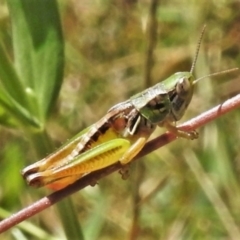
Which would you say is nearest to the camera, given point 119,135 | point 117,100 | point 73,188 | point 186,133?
point 73,188

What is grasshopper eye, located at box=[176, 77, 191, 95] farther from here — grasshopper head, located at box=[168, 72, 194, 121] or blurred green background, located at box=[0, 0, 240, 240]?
blurred green background, located at box=[0, 0, 240, 240]

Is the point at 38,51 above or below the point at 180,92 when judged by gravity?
above

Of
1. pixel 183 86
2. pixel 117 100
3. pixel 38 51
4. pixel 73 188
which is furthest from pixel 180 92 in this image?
pixel 117 100

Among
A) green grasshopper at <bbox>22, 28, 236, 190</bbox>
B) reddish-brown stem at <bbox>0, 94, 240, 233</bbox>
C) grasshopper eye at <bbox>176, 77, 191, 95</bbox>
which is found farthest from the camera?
grasshopper eye at <bbox>176, 77, 191, 95</bbox>

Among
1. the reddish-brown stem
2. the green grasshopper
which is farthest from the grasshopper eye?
the reddish-brown stem

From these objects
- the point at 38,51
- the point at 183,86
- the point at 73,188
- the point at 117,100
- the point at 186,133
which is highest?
the point at 117,100

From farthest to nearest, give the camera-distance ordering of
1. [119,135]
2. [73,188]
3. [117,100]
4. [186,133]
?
1. [117,100]
2. [119,135]
3. [186,133]
4. [73,188]

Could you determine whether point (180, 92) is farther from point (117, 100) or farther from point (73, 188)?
point (117, 100)
